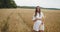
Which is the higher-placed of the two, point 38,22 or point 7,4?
point 7,4

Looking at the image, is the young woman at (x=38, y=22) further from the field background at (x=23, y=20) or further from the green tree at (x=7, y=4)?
the green tree at (x=7, y=4)

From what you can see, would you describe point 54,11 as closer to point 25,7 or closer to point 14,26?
point 25,7

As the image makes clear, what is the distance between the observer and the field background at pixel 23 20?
3158 mm

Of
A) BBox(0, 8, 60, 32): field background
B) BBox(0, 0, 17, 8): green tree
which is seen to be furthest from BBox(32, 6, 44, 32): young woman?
BBox(0, 0, 17, 8): green tree

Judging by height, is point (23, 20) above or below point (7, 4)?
below

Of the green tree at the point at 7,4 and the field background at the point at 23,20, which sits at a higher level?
the green tree at the point at 7,4

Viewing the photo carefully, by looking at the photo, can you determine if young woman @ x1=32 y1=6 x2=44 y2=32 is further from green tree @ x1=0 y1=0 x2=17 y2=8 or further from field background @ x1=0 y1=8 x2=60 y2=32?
green tree @ x1=0 y1=0 x2=17 y2=8

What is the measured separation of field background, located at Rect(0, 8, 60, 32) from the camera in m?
3.16

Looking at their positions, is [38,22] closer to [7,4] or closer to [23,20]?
[23,20]

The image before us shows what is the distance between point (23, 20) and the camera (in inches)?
127

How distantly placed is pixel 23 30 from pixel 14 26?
159mm

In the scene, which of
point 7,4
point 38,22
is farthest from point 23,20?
point 7,4

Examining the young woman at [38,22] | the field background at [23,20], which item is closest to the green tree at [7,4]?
the field background at [23,20]

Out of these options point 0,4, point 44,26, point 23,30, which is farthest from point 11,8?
point 44,26
